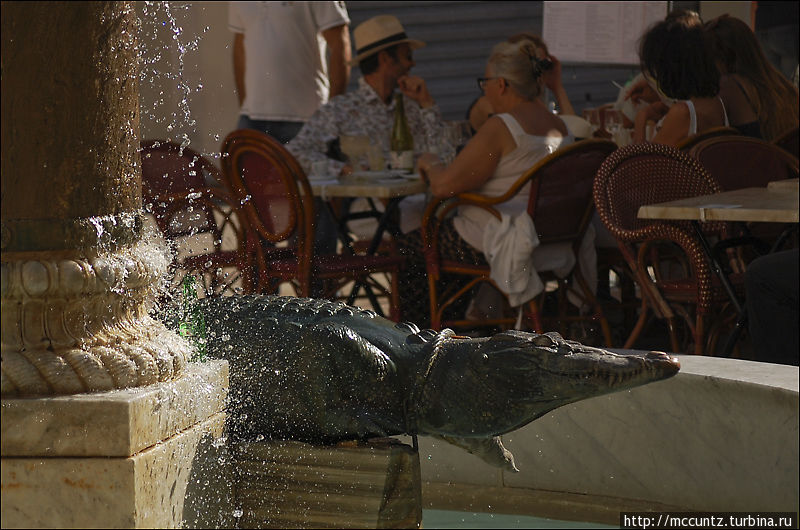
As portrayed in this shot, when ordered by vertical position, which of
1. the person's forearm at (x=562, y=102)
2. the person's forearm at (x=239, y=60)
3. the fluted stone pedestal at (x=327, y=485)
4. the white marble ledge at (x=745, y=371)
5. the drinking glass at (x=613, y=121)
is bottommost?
the fluted stone pedestal at (x=327, y=485)

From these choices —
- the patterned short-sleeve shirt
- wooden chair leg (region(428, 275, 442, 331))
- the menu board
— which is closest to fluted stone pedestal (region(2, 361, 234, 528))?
wooden chair leg (region(428, 275, 442, 331))

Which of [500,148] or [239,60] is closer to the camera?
[500,148]

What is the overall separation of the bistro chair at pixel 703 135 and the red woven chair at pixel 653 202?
750mm

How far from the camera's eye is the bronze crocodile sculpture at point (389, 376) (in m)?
1.96

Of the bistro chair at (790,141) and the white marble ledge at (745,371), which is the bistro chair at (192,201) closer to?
the bistro chair at (790,141)

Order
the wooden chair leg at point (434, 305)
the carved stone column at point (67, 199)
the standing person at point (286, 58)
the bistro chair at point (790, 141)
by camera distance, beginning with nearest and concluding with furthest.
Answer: the carved stone column at point (67, 199) → the wooden chair leg at point (434, 305) → the bistro chair at point (790, 141) → the standing person at point (286, 58)

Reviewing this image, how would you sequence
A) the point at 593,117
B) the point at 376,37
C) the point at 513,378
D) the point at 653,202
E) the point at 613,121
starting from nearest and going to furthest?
the point at 513,378
the point at 653,202
the point at 376,37
the point at 613,121
the point at 593,117

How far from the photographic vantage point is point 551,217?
16.3 feet

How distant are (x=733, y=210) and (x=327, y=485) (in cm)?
230

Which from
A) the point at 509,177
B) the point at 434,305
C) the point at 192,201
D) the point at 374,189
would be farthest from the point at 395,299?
the point at 192,201

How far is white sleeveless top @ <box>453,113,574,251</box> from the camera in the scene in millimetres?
5141

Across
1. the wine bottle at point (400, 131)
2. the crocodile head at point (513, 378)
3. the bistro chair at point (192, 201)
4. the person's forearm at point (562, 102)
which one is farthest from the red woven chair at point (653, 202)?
the person's forearm at point (562, 102)

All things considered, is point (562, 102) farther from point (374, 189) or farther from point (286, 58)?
point (374, 189)

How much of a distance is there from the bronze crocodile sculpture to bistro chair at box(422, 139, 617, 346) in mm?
2735
